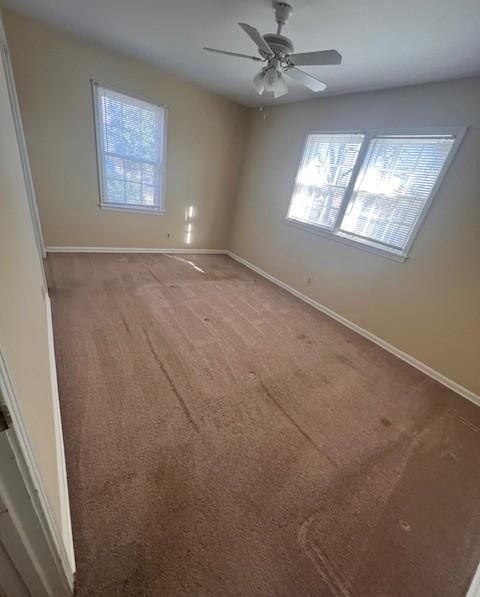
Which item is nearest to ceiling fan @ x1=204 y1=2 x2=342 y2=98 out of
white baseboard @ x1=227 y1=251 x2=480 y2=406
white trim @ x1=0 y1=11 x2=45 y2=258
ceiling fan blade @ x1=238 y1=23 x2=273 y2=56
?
ceiling fan blade @ x1=238 y1=23 x2=273 y2=56

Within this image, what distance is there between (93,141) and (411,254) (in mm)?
4096

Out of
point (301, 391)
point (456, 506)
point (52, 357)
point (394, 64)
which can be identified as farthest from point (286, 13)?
point (456, 506)

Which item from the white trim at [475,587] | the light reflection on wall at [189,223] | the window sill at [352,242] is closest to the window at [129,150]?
the light reflection on wall at [189,223]

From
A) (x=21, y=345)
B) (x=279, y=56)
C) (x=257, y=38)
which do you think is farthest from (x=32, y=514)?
(x=279, y=56)

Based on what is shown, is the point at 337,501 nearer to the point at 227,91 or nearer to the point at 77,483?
the point at 77,483

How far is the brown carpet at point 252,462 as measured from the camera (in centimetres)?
104

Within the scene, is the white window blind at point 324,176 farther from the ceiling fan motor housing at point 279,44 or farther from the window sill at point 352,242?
the ceiling fan motor housing at point 279,44

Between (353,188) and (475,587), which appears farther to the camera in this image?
(353,188)

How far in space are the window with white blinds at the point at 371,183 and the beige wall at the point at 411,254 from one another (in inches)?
4.7

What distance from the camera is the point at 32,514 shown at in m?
0.58

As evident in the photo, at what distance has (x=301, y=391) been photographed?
1.98 meters

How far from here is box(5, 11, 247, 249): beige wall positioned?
110 inches

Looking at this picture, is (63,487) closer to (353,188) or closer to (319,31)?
(319,31)

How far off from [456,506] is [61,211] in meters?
4.81
